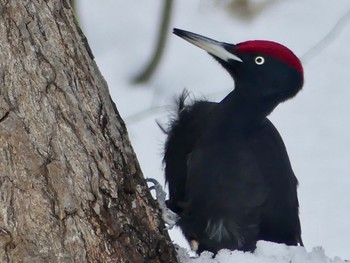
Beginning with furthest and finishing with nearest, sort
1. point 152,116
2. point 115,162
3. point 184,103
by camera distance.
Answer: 1. point 152,116
2. point 184,103
3. point 115,162

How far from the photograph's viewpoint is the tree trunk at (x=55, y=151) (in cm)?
287

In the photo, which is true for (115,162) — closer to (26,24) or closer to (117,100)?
(26,24)

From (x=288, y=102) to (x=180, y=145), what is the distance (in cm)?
224

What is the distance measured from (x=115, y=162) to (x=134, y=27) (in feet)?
12.7

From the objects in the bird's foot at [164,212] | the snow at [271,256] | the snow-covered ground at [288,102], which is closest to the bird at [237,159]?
the bird's foot at [164,212]

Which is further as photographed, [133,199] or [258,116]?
[258,116]

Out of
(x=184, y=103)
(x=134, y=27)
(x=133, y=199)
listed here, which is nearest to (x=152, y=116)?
(x=134, y=27)

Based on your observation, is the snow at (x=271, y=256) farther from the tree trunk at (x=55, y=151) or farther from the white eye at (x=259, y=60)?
the white eye at (x=259, y=60)

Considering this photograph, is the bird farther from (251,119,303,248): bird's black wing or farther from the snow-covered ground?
the snow-covered ground

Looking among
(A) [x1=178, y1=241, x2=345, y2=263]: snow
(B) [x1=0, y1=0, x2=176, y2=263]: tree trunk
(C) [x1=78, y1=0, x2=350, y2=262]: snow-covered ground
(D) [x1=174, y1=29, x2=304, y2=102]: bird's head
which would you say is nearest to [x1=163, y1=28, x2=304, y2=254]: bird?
(D) [x1=174, y1=29, x2=304, y2=102]: bird's head

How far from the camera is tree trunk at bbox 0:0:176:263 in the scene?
287 centimetres

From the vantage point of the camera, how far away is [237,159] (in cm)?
392

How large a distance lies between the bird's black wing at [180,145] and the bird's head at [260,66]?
174 millimetres

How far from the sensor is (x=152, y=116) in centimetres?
612
